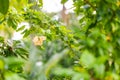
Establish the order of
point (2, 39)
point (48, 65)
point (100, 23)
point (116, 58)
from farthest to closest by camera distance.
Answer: point (2, 39) < point (100, 23) < point (116, 58) < point (48, 65)

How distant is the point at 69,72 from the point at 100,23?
39 cm

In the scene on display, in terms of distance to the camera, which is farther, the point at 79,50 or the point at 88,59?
the point at 79,50

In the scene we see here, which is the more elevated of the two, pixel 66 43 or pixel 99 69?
pixel 66 43

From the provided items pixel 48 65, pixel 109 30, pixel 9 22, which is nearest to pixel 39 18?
pixel 9 22

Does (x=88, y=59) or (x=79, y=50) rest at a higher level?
(x=79, y=50)

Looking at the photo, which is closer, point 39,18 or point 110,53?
point 110,53

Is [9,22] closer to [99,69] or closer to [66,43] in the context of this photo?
[66,43]

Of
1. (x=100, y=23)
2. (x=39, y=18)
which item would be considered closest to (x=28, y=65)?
(x=100, y=23)

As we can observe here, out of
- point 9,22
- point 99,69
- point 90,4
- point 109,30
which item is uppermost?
point 9,22

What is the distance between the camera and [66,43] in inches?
68.7

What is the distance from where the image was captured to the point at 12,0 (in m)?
1.51

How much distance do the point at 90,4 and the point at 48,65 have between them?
573mm

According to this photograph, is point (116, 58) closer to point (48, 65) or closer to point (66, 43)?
point (48, 65)

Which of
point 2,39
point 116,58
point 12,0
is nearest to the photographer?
point 116,58
